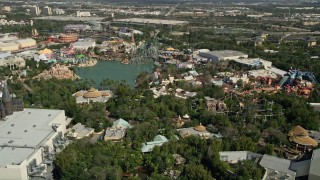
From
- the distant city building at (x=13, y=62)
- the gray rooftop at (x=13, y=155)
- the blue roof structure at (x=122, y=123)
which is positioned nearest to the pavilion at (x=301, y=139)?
the blue roof structure at (x=122, y=123)

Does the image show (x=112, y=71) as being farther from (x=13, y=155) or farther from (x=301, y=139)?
(x=301, y=139)

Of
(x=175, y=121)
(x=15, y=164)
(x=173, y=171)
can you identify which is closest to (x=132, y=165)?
(x=173, y=171)

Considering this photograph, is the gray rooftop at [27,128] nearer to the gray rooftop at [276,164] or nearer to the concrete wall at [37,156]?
the concrete wall at [37,156]

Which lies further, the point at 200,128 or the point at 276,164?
the point at 200,128

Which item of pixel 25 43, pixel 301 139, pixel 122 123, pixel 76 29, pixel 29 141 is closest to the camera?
pixel 29 141

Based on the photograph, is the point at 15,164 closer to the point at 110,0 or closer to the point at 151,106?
the point at 151,106

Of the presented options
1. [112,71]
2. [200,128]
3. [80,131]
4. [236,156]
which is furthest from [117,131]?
[112,71]
